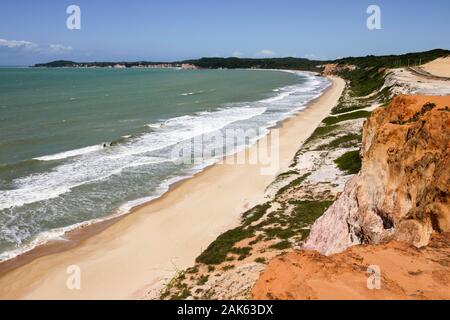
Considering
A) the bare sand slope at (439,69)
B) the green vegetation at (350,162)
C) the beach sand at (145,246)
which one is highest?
the bare sand slope at (439,69)

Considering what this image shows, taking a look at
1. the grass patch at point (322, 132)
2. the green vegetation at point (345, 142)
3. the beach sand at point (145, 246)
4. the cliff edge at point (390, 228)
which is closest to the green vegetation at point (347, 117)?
the grass patch at point (322, 132)

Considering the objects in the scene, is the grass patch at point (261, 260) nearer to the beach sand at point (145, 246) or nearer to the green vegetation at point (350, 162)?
the beach sand at point (145, 246)

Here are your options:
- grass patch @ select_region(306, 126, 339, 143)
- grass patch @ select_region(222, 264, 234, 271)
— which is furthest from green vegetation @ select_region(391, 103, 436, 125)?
grass patch @ select_region(306, 126, 339, 143)

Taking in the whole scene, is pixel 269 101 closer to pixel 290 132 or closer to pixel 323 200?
pixel 290 132

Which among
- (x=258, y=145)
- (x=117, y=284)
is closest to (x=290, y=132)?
(x=258, y=145)

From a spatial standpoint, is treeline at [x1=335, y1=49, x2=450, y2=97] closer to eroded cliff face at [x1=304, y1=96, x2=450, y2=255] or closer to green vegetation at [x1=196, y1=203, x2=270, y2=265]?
green vegetation at [x1=196, y1=203, x2=270, y2=265]

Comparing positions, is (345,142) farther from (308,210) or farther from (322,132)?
(308,210)
